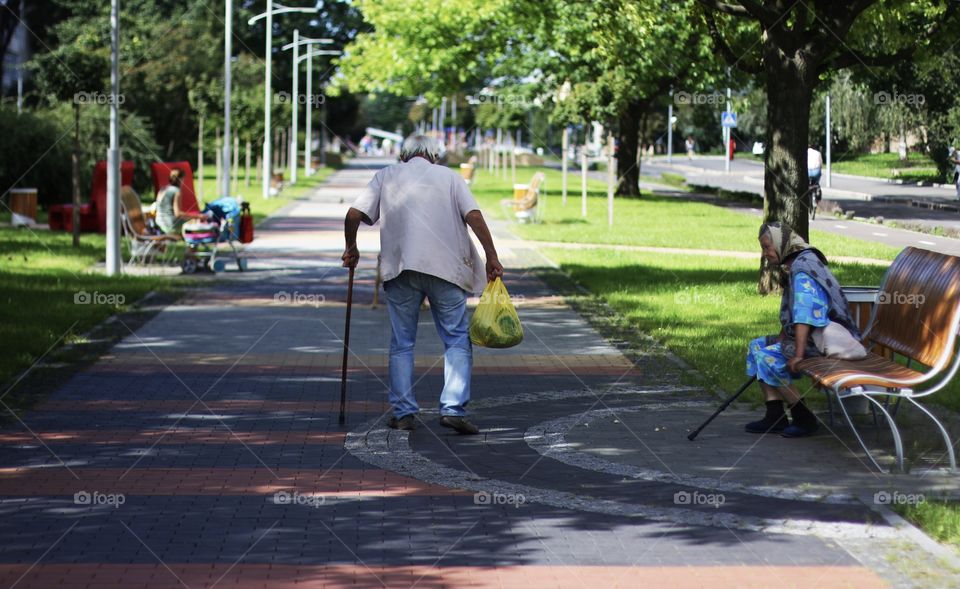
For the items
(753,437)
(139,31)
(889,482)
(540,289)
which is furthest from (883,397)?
(139,31)

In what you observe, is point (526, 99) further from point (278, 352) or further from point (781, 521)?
point (781, 521)

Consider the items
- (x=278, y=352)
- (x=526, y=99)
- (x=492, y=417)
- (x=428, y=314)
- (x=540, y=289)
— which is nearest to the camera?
(x=492, y=417)

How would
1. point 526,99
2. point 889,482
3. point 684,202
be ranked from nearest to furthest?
1. point 889,482
2. point 684,202
3. point 526,99

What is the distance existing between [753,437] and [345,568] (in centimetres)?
360

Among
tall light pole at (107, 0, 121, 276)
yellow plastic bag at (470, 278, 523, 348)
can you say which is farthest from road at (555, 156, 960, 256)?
yellow plastic bag at (470, 278, 523, 348)

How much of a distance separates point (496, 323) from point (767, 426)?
67.6 inches

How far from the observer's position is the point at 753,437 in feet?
29.3

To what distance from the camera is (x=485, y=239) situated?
8875 millimetres

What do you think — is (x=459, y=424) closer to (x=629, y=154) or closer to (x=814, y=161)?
(x=814, y=161)

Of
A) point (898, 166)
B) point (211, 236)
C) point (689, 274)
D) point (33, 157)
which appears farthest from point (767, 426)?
point (33, 157)

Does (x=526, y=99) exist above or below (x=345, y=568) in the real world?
above

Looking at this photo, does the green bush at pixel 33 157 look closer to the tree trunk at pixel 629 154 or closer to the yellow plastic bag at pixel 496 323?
the tree trunk at pixel 629 154

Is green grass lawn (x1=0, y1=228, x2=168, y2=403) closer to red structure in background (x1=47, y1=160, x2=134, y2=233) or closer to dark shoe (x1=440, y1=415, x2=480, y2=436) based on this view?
red structure in background (x1=47, y1=160, x2=134, y2=233)

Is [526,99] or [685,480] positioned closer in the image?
[685,480]
